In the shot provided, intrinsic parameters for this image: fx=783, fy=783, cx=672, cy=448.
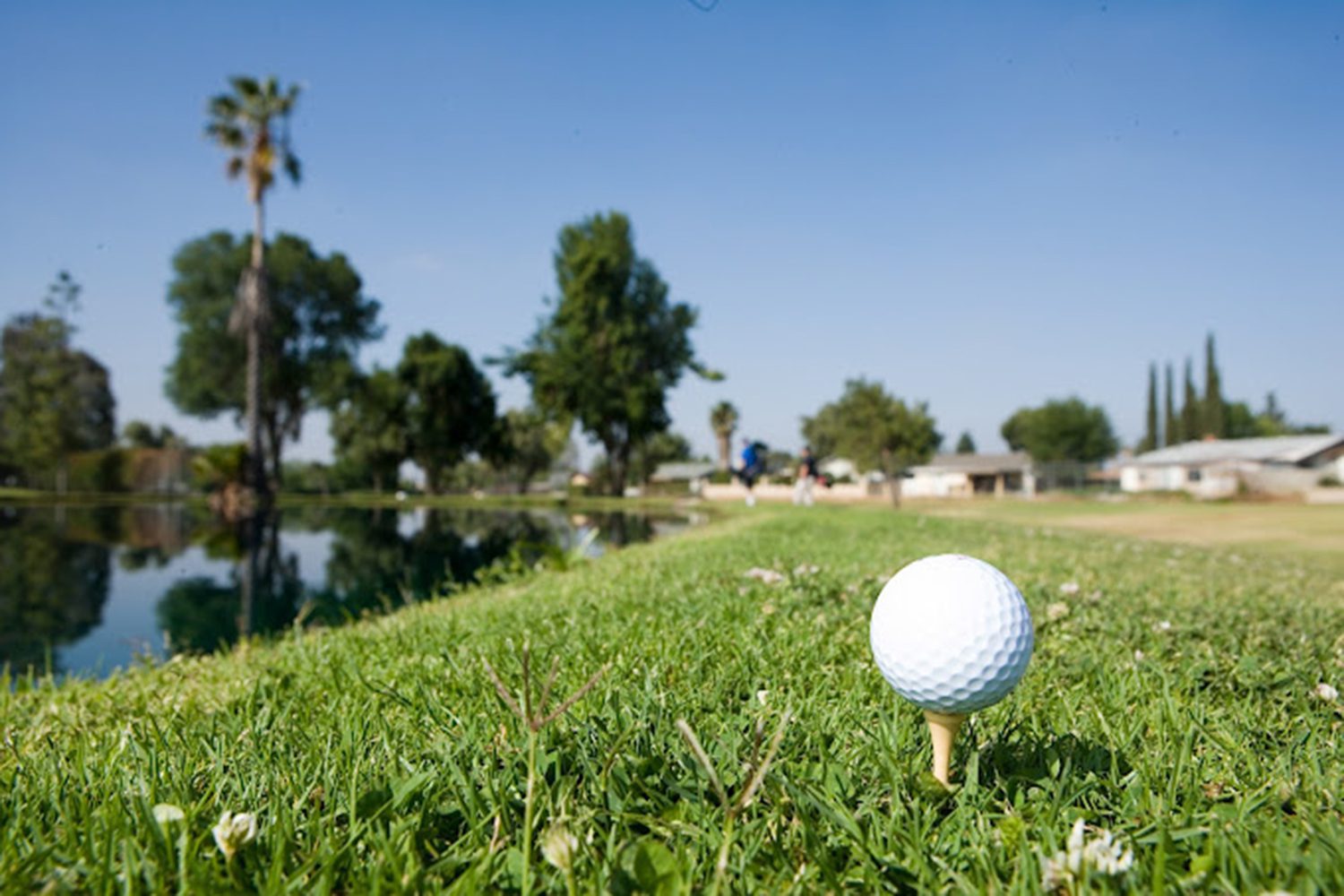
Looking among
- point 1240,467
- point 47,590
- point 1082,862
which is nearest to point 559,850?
point 1082,862

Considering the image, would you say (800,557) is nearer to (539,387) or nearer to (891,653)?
(891,653)

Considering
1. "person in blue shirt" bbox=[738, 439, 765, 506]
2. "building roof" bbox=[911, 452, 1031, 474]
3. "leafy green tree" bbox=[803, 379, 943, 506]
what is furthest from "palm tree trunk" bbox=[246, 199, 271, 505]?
"building roof" bbox=[911, 452, 1031, 474]

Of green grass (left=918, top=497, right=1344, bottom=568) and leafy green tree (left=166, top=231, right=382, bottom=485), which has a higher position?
leafy green tree (left=166, top=231, right=382, bottom=485)

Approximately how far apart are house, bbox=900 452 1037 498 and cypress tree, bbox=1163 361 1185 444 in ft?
41.1

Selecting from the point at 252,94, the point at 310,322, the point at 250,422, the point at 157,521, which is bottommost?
the point at 157,521

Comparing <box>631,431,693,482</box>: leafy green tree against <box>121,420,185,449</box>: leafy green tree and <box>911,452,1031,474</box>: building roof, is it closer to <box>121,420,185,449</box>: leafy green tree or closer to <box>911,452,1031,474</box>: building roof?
<box>911,452,1031,474</box>: building roof

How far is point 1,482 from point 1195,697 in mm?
60323

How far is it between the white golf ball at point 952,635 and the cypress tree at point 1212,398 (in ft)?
256

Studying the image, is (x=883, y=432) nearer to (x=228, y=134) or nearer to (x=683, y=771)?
(x=228, y=134)

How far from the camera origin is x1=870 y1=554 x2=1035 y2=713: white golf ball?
5.25 ft

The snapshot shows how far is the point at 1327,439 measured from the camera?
4734cm

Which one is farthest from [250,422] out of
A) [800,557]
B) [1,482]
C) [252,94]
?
[800,557]

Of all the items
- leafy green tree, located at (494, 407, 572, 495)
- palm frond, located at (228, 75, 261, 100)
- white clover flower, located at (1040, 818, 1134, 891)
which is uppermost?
palm frond, located at (228, 75, 261, 100)

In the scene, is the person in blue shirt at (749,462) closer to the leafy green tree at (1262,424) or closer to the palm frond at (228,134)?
the palm frond at (228,134)
